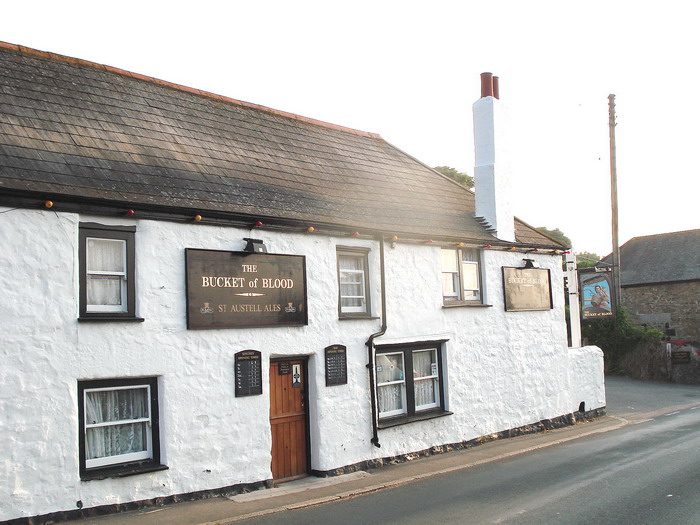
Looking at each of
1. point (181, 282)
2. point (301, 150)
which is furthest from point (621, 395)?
point (181, 282)

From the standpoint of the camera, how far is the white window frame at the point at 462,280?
1538 cm

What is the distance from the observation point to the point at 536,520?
8828mm

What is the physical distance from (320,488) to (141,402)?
323 cm

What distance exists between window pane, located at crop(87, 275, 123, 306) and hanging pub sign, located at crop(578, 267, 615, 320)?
20.6 m

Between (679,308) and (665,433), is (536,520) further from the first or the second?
(679,308)

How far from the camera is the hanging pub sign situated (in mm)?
27188

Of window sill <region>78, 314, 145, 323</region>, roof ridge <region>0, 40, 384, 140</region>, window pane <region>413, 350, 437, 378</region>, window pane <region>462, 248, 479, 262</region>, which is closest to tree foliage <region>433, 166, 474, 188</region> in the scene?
roof ridge <region>0, 40, 384, 140</region>

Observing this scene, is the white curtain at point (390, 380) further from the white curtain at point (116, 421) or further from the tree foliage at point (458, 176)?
the tree foliage at point (458, 176)

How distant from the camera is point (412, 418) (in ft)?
45.6

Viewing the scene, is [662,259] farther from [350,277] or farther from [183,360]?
[183,360]

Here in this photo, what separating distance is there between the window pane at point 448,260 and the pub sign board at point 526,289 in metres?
1.63

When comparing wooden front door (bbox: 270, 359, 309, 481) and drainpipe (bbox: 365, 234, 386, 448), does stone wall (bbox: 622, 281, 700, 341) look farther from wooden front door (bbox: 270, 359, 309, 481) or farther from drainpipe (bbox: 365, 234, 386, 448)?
wooden front door (bbox: 270, 359, 309, 481)

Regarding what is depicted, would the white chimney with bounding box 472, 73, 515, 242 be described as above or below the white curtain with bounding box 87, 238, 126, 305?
above

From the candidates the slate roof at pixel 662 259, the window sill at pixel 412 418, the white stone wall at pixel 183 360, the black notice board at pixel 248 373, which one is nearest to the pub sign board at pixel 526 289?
the white stone wall at pixel 183 360
